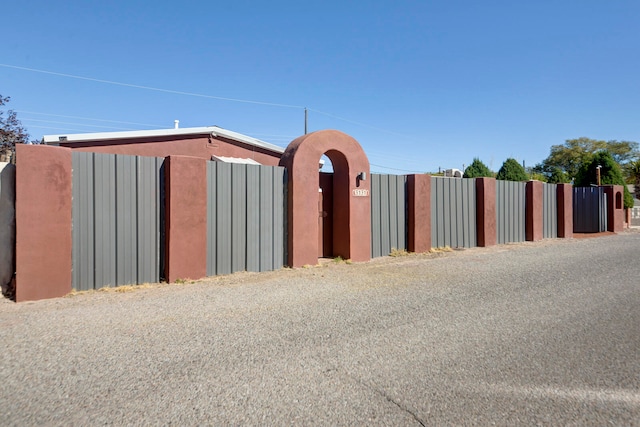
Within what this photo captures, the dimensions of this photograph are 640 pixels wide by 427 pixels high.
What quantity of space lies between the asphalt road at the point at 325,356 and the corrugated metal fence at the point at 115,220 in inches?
20.9

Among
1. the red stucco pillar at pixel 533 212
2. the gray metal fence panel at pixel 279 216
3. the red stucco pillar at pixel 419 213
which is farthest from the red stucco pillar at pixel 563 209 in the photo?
the gray metal fence panel at pixel 279 216

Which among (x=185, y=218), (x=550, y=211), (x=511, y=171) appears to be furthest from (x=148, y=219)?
(x=511, y=171)

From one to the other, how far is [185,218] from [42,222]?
86.0 inches

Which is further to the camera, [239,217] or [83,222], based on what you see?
[239,217]

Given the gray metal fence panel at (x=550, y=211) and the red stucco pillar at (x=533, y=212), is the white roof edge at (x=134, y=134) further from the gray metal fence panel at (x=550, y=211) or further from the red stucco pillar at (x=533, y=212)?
the gray metal fence panel at (x=550, y=211)

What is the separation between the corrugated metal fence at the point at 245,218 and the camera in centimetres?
752

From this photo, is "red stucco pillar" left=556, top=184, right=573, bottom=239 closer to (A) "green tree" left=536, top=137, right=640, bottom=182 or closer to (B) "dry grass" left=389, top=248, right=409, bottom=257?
(B) "dry grass" left=389, top=248, right=409, bottom=257

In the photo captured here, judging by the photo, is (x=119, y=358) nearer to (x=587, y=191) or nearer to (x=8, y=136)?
(x=8, y=136)

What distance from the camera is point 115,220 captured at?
6473 millimetres

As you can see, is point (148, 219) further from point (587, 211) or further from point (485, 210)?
point (587, 211)

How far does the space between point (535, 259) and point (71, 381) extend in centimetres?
1066

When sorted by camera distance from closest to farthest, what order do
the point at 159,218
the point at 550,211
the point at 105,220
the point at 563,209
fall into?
the point at 105,220 → the point at 159,218 → the point at 550,211 → the point at 563,209

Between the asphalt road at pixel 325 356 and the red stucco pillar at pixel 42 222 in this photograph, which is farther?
the red stucco pillar at pixel 42 222

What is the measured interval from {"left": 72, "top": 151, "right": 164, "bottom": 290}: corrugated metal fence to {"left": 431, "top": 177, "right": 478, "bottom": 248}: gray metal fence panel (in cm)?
838
